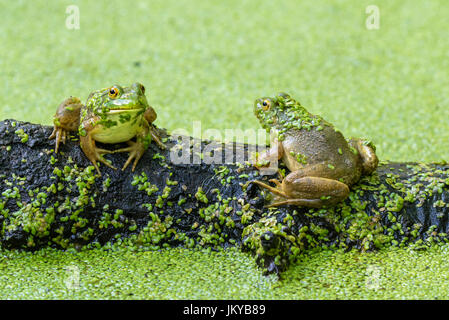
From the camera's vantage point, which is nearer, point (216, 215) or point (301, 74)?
point (216, 215)

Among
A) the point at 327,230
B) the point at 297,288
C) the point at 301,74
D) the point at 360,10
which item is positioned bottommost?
the point at 297,288

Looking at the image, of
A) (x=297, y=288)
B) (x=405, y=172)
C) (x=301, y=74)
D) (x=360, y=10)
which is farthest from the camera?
(x=360, y=10)

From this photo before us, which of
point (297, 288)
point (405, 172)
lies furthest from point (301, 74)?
point (297, 288)

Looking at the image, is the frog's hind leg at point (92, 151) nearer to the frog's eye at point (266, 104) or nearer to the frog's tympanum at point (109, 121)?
the frog's tympanum at point (109, 121)

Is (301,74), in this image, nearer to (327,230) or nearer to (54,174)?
(327,230)

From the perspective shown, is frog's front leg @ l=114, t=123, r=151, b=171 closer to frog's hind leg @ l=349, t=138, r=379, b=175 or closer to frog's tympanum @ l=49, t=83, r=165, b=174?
frog's tympanum @ l=49, t=83, r=165, b=174

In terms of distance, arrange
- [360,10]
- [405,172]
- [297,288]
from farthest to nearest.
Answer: [360,10] < [405,172] < [297,288]

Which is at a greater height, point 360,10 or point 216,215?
point 360,10
